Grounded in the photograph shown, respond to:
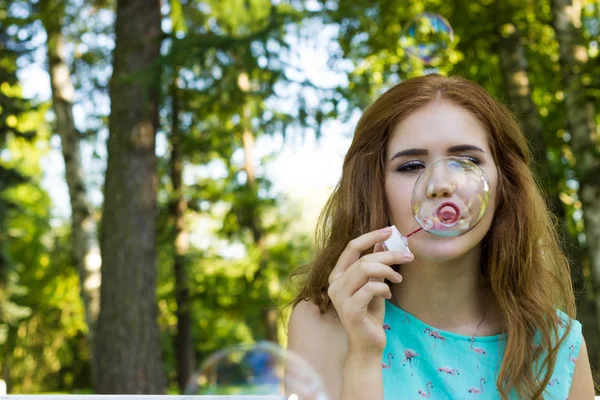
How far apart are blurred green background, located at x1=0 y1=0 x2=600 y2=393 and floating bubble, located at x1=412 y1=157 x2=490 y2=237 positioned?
29.4 inches

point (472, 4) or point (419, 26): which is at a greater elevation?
point (472, 4)


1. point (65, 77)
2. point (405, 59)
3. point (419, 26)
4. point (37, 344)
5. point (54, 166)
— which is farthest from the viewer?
point (37, 344)

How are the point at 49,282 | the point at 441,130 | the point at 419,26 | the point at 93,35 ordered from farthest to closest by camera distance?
1. the point at 49,282
2. the point at 93,35
3. the point at 419,26
4. the point at 441,130

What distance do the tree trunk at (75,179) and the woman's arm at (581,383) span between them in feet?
20.8

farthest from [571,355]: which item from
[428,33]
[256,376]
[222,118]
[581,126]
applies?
[222,118]

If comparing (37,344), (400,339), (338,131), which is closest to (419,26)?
(338,131)

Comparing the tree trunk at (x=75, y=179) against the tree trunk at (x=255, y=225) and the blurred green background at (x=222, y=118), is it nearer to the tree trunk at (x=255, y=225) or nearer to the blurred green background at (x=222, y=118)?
the blurred green background at (x=222, y=118)

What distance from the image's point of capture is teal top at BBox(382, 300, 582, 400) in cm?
209

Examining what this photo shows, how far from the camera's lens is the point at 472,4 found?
763 cm

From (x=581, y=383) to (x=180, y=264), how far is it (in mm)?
9187

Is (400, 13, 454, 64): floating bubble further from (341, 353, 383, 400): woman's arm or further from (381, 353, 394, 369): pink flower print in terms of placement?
(341, 353, 383, 400): woman's arm

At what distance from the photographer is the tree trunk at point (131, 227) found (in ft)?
20.1

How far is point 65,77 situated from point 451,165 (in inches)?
316

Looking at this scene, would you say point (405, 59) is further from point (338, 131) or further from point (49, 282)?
point (49, 282)
